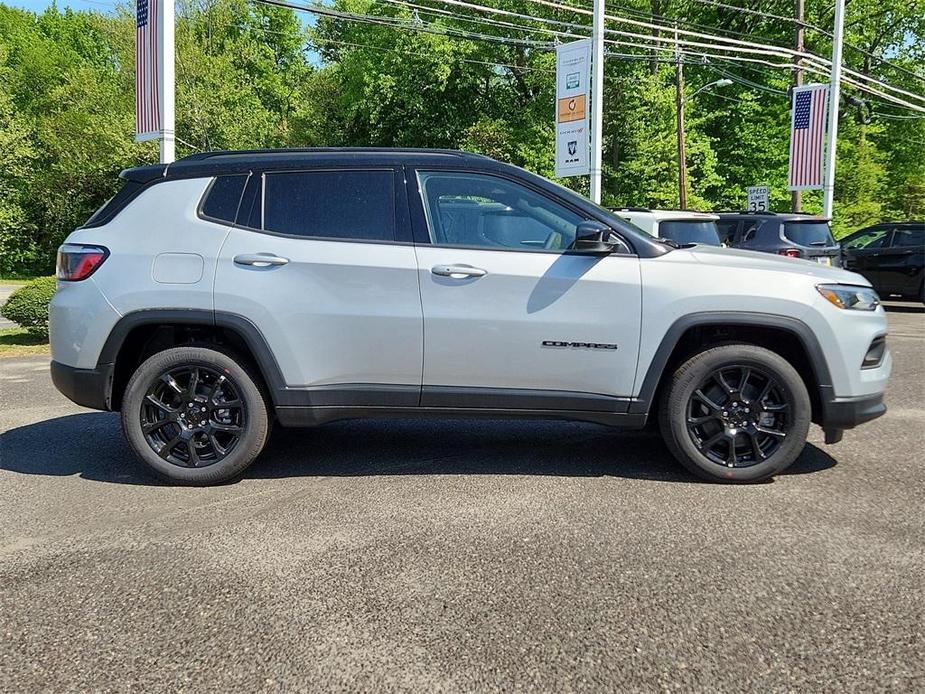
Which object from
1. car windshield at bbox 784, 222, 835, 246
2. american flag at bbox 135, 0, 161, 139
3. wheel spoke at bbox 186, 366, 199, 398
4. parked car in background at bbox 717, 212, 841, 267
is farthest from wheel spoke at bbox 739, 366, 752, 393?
car windshield at bbox 784, 222, 835, 246

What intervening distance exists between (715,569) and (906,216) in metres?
40.6

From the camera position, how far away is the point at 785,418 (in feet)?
14.6

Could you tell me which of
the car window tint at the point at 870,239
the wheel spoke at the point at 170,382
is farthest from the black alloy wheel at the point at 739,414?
the car window tint at the point at 870,239

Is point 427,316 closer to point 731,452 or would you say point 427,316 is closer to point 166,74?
point 731,452

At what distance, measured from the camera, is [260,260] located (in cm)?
438

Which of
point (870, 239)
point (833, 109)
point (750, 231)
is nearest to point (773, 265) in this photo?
point (750, 231)

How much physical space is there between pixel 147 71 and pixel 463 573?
8249 mm

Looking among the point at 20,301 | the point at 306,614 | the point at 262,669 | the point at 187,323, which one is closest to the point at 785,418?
the point at 306,614

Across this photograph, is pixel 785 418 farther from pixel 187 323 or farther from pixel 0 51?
pixel 0 51

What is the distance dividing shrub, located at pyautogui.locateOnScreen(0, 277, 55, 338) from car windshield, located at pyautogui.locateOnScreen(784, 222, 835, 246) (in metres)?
11.1

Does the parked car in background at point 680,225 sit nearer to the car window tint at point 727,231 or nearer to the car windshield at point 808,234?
the car windshield at point 808,234

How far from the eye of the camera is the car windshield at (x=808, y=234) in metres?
12.2

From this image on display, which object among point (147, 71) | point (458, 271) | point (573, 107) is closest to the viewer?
point (458, 271)

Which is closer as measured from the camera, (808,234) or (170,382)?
(170,382)
